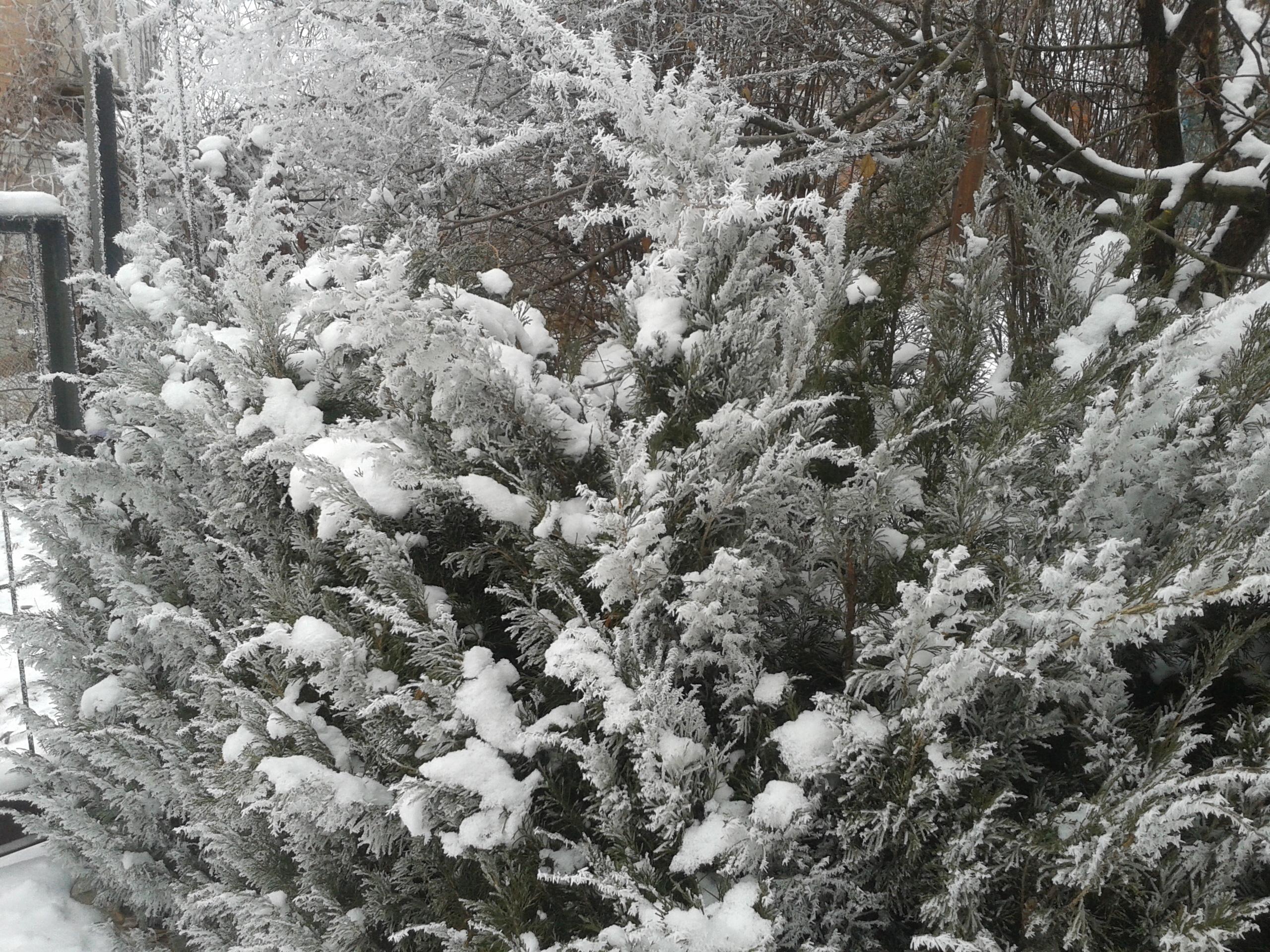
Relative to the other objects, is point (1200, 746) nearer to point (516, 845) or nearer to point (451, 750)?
point (516, 845)

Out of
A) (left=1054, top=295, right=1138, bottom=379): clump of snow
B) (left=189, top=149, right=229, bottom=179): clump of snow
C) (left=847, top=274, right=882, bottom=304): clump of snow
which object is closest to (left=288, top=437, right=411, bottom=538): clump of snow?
(left=847, top=274, right=882, bottom=304): clump of snow

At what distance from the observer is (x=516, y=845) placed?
5.02 ft

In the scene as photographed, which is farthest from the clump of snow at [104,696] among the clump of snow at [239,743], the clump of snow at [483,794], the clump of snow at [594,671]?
the clump of snow at [594,671]

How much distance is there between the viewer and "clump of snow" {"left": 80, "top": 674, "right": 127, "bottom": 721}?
8.44 ft

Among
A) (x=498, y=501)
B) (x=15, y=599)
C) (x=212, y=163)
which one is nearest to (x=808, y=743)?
(x=498, y=501)

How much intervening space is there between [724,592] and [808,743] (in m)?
0.27

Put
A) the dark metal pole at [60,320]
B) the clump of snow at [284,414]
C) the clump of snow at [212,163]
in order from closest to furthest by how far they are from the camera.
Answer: the clump of snow at [284,414] → the dark metal pole at [60,320] → the clump of snow at [212,163]

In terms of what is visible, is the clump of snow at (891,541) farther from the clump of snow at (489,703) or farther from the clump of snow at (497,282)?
the clump of snow at (497,282)

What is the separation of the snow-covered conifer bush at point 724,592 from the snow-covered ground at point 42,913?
32.3 inches

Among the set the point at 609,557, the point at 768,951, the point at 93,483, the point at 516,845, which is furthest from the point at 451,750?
the point at 93,483

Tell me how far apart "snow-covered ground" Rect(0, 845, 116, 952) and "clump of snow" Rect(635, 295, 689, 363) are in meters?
2.55

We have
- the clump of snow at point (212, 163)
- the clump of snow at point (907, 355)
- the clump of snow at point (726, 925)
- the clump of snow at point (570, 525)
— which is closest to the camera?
the clump of snow at point (726, 925)

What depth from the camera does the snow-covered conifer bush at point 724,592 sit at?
4.18ft

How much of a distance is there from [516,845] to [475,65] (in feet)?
12.4
